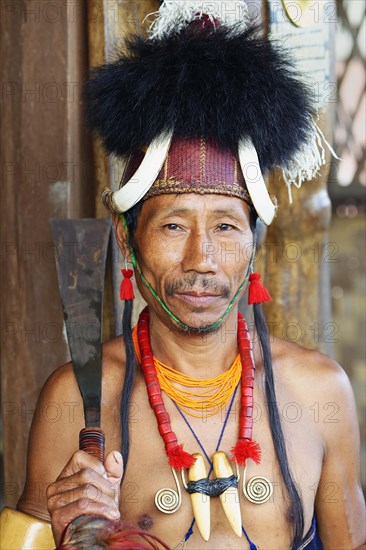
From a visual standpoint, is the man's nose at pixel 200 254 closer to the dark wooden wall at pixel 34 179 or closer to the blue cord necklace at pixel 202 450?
the blue cord necklace at pixel 202 450

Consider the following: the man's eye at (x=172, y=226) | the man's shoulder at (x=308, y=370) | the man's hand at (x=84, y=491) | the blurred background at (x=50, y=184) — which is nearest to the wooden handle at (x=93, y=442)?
the man's hand at (x=84, y=491)

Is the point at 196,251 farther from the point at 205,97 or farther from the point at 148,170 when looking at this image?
the point at 205,97

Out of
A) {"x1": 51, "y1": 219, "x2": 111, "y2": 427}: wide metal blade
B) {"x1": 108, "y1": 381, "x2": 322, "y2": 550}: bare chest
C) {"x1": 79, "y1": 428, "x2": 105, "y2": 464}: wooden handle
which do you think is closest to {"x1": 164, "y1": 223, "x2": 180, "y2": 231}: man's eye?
{"x1": 51, "y1": 219, "x2": 111, "y2": 427}: wide metal blade

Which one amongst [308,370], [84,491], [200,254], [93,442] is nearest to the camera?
[84,491]

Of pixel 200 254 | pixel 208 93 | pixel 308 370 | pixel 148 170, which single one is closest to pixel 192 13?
pixel 208 93

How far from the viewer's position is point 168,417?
2861mm

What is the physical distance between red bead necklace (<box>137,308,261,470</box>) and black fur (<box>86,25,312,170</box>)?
63 cm

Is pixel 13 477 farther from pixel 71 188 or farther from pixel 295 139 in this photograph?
pixel 295 139

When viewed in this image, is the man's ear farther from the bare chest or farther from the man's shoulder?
the man's shoulder

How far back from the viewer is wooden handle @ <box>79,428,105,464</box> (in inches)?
96.0

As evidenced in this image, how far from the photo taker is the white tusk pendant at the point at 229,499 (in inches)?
108

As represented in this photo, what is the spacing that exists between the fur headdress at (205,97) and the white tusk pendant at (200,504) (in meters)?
0.79

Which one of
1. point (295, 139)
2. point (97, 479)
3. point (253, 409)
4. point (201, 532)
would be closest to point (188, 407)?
point (253, 409)

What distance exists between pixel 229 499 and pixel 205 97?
1191 mm
